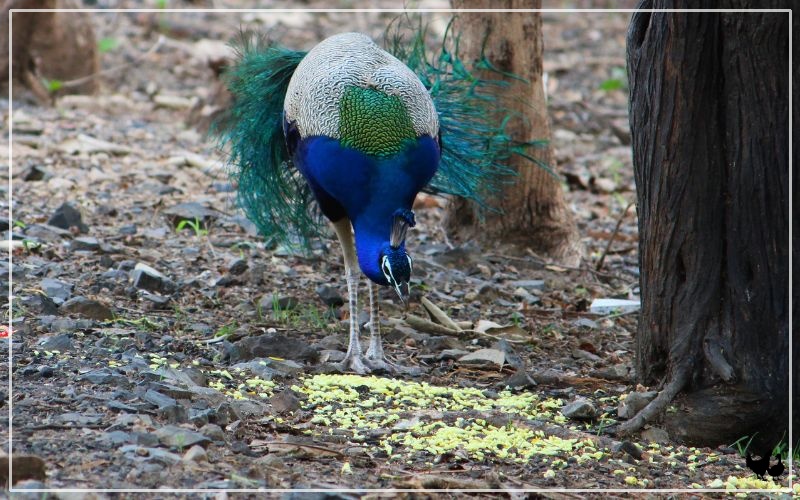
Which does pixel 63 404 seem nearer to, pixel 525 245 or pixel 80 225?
pixel 80 225

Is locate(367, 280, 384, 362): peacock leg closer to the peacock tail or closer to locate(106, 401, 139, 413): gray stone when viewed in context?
the peacock tail

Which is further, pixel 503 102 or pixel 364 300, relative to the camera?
pixel 503 102

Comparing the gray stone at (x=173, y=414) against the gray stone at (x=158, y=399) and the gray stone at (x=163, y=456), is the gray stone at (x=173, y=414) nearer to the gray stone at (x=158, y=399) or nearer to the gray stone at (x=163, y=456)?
the gray stone at (x=158, y=399)

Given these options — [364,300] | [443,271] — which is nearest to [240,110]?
[364,300]

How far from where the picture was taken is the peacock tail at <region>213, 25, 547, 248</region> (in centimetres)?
552

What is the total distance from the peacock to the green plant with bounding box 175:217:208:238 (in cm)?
81

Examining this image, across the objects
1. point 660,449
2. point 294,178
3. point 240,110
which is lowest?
point 660,449

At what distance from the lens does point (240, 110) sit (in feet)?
18.6

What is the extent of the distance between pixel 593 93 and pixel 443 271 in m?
6.03

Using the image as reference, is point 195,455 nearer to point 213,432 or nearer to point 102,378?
point 213,432

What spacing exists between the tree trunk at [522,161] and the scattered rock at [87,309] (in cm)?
252

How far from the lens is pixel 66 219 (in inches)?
257

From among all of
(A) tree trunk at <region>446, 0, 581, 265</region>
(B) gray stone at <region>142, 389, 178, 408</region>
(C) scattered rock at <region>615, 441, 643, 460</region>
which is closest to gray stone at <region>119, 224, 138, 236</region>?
(A) tree trunk at <region>446, 0, 581, 265</region>

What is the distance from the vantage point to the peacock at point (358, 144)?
4.59 m
